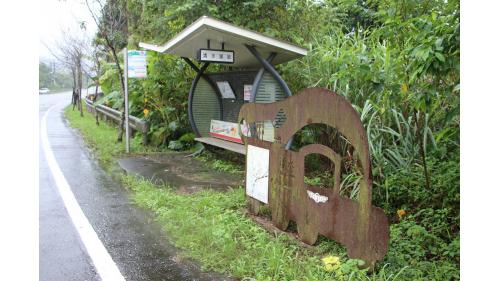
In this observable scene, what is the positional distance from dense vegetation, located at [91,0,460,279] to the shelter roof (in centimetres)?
63

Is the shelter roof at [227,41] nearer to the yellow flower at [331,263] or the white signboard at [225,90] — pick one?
the white signboard at [225,90]

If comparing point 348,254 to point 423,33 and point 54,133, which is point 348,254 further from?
point 54,133

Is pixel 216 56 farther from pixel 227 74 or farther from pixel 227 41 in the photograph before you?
pixel 227 74

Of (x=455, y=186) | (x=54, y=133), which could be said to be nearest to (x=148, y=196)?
(x=455, y=186)

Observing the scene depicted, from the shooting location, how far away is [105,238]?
4484 mm

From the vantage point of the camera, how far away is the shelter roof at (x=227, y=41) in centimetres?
646

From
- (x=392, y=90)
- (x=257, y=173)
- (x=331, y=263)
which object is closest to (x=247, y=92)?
(x=257, y=173)

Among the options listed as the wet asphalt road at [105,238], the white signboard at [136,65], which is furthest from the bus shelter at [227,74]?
the wet asphalt road at [105,238]

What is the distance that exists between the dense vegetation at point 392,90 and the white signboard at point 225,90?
0.86 m

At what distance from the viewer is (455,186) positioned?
4.67m

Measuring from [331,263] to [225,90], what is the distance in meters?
6.49

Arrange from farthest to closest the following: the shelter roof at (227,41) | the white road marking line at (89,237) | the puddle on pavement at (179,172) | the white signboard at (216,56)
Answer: the white signboard at (216,56) → the puddle on pavement at (179,172) → the shelter roof at (227,41) → the white road marking line at (89,237)

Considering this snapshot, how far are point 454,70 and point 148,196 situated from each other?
435 cm

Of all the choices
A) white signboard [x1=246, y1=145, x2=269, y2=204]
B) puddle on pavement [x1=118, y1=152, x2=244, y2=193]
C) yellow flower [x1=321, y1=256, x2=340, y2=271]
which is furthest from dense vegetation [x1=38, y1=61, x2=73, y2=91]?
yellow flower [x1=321, y1=256, x2=340, y2=271]
